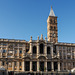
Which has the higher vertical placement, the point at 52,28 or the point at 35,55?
the point at 52,28

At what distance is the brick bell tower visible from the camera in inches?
3467

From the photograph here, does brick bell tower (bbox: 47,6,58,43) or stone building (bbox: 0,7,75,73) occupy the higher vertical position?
brick bell tower (bbox: 47,6,58,43)

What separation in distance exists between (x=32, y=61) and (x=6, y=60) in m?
13.0

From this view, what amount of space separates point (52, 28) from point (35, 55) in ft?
76.0

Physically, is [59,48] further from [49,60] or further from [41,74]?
[41,74]

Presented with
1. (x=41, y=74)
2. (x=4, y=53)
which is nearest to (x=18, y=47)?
(x=4, y=53)

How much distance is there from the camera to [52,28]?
89625 millimetres

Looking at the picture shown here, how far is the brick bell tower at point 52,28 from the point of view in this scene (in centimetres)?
8806

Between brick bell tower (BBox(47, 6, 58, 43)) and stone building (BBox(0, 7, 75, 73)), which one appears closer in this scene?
stone building (BBox(0, 7, 75, 73))

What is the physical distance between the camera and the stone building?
7294cm

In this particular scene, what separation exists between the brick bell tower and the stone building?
22.7 ft

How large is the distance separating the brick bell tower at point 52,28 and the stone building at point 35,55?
6.91m

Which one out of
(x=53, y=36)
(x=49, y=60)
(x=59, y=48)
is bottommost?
(x=49, y=60)

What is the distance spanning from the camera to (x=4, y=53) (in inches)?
2879
